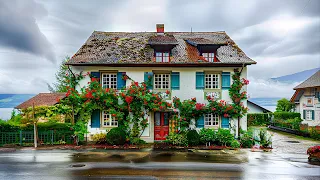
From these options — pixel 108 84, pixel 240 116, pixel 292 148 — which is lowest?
pixel 292 148

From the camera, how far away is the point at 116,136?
15414mm

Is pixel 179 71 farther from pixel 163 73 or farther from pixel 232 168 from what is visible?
pixel 232 168

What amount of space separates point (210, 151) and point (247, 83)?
5975mm

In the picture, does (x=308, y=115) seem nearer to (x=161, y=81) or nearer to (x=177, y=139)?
(x=177, y=139)

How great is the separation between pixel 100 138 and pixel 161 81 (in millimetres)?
6181

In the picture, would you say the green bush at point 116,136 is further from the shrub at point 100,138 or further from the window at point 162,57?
the window at point 162,57

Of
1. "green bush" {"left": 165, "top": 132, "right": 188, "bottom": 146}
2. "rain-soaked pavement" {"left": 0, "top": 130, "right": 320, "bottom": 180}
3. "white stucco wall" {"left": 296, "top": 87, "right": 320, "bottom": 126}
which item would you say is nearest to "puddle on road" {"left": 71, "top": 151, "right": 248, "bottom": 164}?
"rain-soaked pavement" {"left": 0, "top": 130, "right": 320, "bottom": 180}

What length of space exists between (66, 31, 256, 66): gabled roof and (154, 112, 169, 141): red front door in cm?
396

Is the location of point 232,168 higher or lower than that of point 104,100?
lower

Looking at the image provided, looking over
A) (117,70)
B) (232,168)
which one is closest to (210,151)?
(232,168)

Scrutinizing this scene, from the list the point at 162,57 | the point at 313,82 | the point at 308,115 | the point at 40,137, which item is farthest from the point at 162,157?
the point at 308,115

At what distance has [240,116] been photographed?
16.5 m

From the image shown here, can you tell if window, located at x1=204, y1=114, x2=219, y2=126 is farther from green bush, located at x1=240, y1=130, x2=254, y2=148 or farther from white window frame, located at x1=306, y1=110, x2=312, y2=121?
white window frame, located at x1=306, y1=110, x2=312, y2=121

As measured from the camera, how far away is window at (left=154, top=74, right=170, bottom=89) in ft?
56.4
